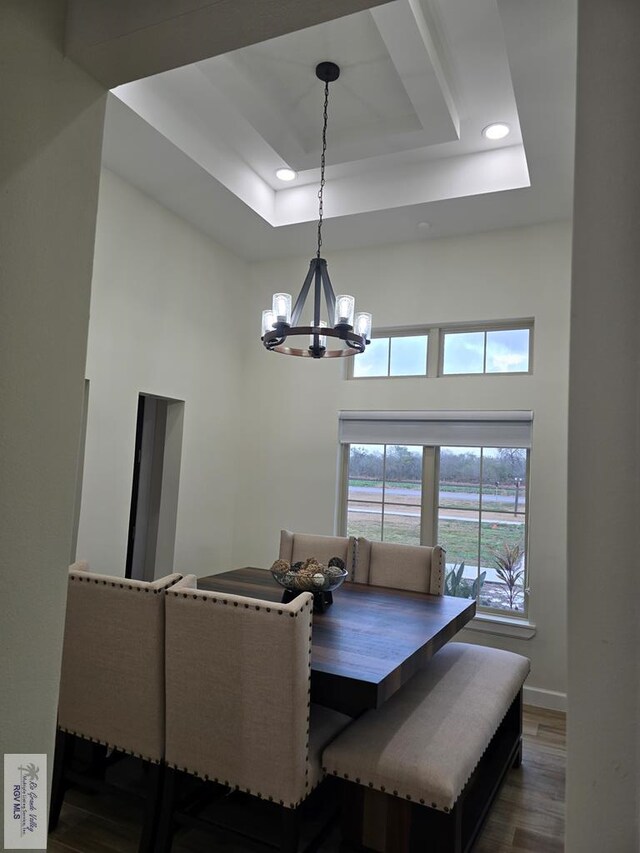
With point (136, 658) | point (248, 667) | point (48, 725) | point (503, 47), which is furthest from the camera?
point (503, 47)

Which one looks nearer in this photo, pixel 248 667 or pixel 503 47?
pixel 248 667

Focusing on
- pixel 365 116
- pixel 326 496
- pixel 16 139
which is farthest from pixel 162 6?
pixel 326 496

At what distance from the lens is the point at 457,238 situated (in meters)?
4.26

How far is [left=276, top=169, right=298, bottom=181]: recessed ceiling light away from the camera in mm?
3984

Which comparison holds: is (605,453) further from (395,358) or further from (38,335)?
(395,358)

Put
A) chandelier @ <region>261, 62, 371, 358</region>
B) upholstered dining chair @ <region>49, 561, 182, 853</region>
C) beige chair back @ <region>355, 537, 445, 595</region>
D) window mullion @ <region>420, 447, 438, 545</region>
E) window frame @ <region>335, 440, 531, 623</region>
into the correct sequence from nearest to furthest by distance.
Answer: upholstered dining chair @ <region>49, 561, 182, 853</region> < chandelier @ <region>261, 62, 371, 358</region> < beige chair back @ <region>355, 537, 445, 595</region> < window frame @ <region>335, 440, 531, 623</region> < window mullion @ <region>420, 447, 438, 545</region>

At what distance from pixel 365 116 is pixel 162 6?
94.2 inches

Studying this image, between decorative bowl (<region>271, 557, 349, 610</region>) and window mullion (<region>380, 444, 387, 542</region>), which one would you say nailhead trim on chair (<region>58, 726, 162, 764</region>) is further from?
window mullion (<region>380, 444, 387, 542</region>)

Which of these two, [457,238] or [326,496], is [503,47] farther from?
[326,496]

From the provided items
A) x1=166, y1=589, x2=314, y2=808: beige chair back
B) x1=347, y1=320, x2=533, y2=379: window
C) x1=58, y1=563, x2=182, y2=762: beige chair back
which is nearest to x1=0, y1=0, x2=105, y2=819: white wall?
x1=166, y1=589, x2=314, y2=808: beige chair back

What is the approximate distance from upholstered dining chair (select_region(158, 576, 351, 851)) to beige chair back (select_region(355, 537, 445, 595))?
1.37 metres

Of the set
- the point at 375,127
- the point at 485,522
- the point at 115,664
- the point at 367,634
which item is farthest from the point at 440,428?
the point at 115,664

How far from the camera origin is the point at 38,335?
1211 mm

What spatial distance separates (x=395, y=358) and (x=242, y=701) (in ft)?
10.2
